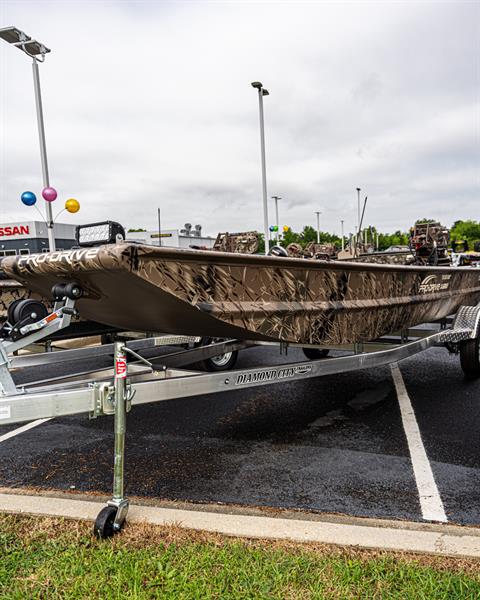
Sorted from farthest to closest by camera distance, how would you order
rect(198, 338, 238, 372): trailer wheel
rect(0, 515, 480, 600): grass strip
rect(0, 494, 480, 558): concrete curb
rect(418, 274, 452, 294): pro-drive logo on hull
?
rect(198, 338, 238, 372): trailer wheel
rect(418, 274, 452, 294): pro-drive logo on hull
rect(0, 494, 480, 558): concrete curb
rect(0, 515, 480, 600): grass strip

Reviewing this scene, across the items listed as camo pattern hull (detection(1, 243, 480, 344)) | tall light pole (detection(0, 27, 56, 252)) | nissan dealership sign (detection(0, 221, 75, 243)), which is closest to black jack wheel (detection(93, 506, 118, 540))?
camo pattern hull (detection(1, 243, 480, 344))

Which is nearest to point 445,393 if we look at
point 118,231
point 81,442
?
point 81,442

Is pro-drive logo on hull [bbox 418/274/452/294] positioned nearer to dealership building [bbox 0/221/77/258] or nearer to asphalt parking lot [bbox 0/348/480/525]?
asphalt parking lot [bbox 0/348/480/525]

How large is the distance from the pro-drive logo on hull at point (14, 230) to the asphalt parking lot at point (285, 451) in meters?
35.2

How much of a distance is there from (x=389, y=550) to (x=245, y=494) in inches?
37.8

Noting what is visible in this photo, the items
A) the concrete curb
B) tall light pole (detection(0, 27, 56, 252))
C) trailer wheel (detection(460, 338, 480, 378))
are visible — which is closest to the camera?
the concrete curb

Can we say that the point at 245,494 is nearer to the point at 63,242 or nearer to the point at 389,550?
the point at 389,550

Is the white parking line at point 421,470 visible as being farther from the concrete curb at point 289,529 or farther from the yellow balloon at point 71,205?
the yellow balloon at point 71,205

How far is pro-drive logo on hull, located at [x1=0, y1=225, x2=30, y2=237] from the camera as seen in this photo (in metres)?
36.7

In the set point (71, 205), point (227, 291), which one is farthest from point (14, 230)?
point (227, 291)

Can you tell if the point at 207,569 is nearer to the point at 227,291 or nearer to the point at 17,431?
the point at 227,291

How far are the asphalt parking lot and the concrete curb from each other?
222 mm

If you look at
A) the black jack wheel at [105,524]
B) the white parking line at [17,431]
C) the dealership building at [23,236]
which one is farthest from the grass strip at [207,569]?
the dealership building at [23,236]

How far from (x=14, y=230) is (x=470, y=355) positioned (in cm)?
3697
